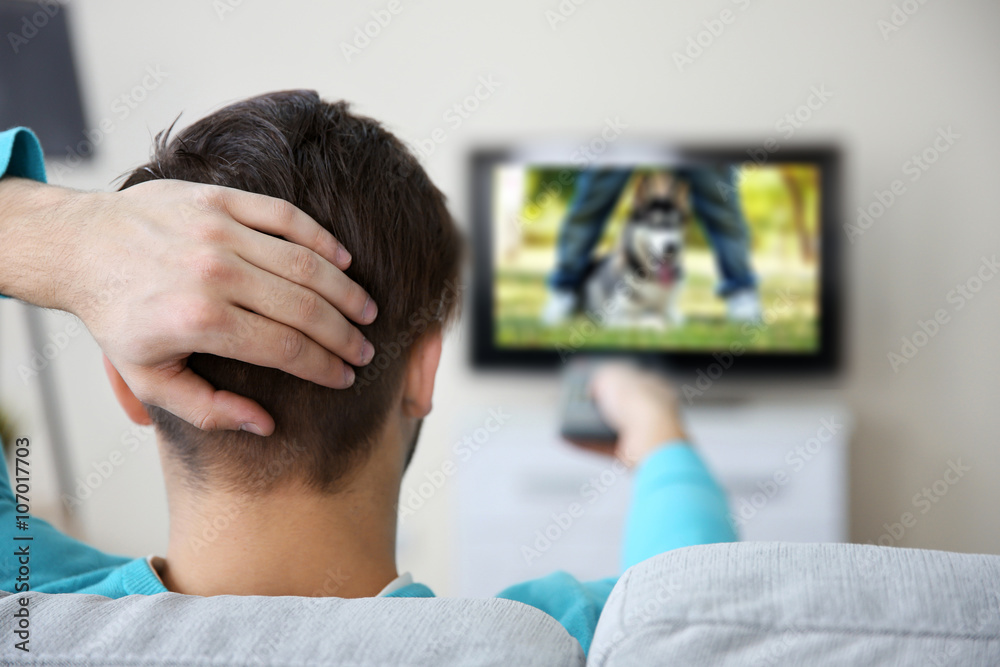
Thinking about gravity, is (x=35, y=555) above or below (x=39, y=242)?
below

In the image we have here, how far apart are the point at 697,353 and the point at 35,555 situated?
211 centimetres

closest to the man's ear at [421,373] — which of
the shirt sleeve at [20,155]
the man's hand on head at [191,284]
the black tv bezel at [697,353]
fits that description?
the man's hand on head at [191,284]

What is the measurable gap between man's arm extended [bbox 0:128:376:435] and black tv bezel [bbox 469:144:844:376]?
1.92 meters

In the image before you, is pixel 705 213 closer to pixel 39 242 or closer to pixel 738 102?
pixel 738 102

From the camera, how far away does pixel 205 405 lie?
21.1 inches

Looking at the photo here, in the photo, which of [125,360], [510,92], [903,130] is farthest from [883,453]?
[125,360]

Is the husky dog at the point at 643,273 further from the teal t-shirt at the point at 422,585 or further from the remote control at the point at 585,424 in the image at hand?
the teal t-shirt at the point at 422,585

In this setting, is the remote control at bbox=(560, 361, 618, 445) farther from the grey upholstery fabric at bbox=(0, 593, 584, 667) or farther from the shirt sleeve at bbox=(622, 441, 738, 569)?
the grey upholstery fabric at bbox=(0, 593, 584, 667)

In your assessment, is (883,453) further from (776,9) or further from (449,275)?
(449,275)

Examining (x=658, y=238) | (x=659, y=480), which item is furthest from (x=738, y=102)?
(x=659, y=480)

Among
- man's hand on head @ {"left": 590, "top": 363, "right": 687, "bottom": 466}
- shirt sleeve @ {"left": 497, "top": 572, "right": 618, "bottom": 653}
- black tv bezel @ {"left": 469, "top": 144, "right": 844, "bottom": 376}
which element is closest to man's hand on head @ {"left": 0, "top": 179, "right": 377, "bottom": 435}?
shirt sleeve @ {"left": 497, "top": 572, "right": 618, "bottom": 653}

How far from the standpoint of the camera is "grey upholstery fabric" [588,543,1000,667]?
0.32m

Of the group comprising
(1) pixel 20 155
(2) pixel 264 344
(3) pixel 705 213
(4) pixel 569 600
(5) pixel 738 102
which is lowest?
(4) pixel 569 600

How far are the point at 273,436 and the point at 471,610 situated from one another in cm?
29
